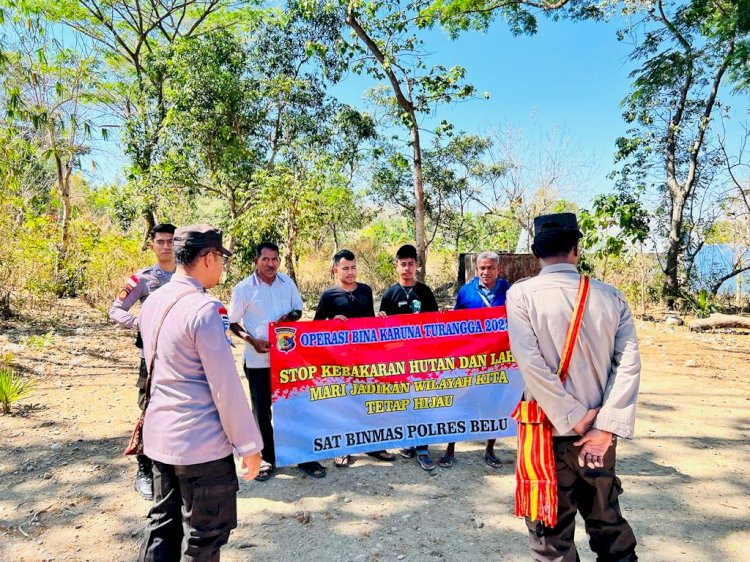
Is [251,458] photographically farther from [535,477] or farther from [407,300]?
[407,300]

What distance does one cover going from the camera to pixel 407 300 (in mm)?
4074

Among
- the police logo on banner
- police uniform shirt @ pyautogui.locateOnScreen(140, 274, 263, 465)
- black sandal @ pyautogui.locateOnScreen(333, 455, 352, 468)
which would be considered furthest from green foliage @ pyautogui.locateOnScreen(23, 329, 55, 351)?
police uniform shirt @ pyautogui.locateOnScreen(140, 274, 263, 465)

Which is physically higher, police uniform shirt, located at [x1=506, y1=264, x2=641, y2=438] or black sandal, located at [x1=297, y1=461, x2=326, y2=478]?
police uniform shirt, located at [x1=506, y1=264, x2=641, y2=438]

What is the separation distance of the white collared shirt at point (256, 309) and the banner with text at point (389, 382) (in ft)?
0.41

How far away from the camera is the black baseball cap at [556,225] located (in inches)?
81.7

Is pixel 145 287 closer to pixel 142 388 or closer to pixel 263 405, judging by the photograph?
pixel 142 388

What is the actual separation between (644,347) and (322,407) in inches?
277

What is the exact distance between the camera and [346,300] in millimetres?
4008

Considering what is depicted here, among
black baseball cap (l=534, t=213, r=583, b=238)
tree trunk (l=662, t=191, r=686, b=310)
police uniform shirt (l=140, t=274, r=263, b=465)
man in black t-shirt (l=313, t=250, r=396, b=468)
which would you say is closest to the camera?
police uniform shirt (l=140, t=274, r=263, b=465)

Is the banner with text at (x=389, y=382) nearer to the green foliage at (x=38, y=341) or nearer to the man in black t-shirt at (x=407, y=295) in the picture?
the man in black t-shirt at (x=407, y=295)

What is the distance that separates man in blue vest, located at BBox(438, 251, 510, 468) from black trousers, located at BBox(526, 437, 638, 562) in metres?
1.84

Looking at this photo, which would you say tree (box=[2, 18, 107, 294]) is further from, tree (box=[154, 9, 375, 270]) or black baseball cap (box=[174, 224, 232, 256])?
black baseball cap (box=[174, 224, 232, 256])

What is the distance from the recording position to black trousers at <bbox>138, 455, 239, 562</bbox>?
1.90 m

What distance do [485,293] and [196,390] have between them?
9.13ft
